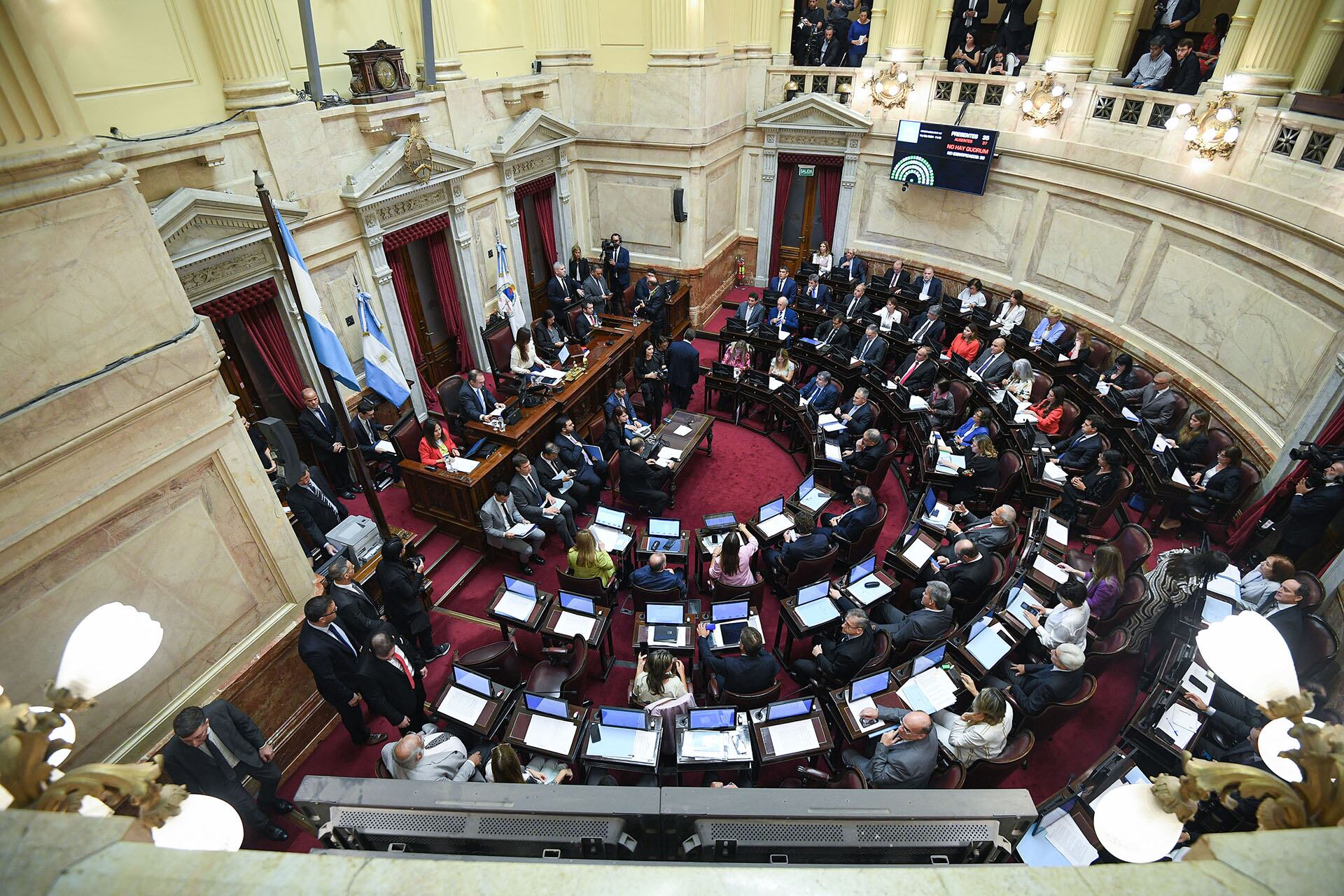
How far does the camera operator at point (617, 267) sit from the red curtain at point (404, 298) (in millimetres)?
4224

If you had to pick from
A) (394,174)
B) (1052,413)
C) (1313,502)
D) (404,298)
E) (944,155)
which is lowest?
(1052,413)

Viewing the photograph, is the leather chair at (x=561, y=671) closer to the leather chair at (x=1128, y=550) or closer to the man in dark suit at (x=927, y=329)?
the leather chair at (x=1128, y=550)

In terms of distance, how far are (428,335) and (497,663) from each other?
652cm

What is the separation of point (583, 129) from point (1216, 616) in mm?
12035

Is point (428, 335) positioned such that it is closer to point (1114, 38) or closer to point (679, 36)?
point (679, 36)

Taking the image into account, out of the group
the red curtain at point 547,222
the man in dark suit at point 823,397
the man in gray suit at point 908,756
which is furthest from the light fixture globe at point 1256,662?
the red curtain at point 547,222

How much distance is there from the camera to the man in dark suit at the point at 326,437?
7734mm

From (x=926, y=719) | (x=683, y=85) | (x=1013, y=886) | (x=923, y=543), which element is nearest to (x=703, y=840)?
(x=1013, y=886)

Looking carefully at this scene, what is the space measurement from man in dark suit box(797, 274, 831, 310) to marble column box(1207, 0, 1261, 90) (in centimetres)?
600

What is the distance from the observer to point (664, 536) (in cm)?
713

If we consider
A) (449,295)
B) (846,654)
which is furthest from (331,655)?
(449,295)

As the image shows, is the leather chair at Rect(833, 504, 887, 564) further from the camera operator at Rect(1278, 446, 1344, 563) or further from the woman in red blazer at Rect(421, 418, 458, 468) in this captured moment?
the woman in red blazer at Rect(421, 418, 458, 468)

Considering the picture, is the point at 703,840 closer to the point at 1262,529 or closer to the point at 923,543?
the point at 923,543

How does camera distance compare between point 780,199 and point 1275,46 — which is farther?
point 780,199
